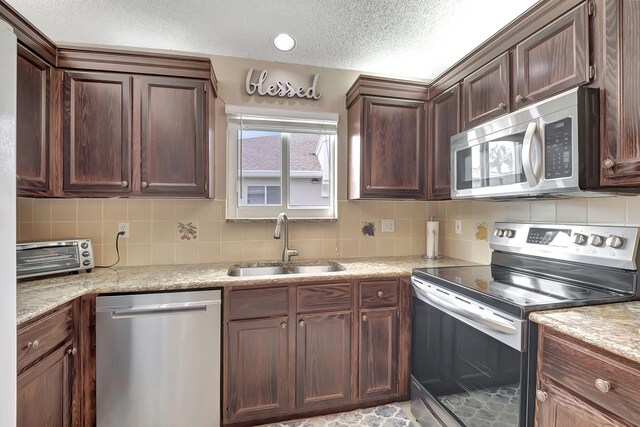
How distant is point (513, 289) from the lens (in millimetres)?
1403

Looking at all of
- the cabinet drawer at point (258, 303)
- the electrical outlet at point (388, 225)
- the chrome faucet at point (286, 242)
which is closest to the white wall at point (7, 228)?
the cabinet drawer at point (258, 303)

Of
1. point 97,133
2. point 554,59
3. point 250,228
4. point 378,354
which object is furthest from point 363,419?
point 97,133

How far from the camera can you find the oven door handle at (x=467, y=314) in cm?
115

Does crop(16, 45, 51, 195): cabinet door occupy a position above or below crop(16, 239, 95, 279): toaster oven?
above

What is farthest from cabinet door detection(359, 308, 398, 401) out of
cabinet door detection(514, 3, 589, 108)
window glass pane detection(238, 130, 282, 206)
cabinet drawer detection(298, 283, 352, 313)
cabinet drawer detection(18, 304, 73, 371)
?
cabinet drawer detection(18, 304, 73, 371)

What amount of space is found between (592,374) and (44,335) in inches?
77.5

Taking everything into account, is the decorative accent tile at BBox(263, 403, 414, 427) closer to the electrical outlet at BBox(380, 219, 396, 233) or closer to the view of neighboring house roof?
the electrical outlet at BBox(380, 219, 396, 233)

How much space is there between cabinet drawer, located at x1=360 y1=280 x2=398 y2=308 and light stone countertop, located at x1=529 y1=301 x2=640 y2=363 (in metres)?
0.87

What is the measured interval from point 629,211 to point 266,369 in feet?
6.34

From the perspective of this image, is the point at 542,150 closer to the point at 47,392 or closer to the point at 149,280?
the point at 149,280

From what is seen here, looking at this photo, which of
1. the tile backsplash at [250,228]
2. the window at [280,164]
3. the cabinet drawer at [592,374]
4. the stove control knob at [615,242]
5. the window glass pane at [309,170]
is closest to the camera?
the cabinet drawer at [592,374]

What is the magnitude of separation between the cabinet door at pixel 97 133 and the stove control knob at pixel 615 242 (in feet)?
7.95

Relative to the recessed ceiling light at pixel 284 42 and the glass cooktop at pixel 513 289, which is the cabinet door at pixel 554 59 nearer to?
the glass cooktop at pixel 513 289

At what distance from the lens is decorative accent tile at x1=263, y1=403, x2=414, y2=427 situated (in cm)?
177
